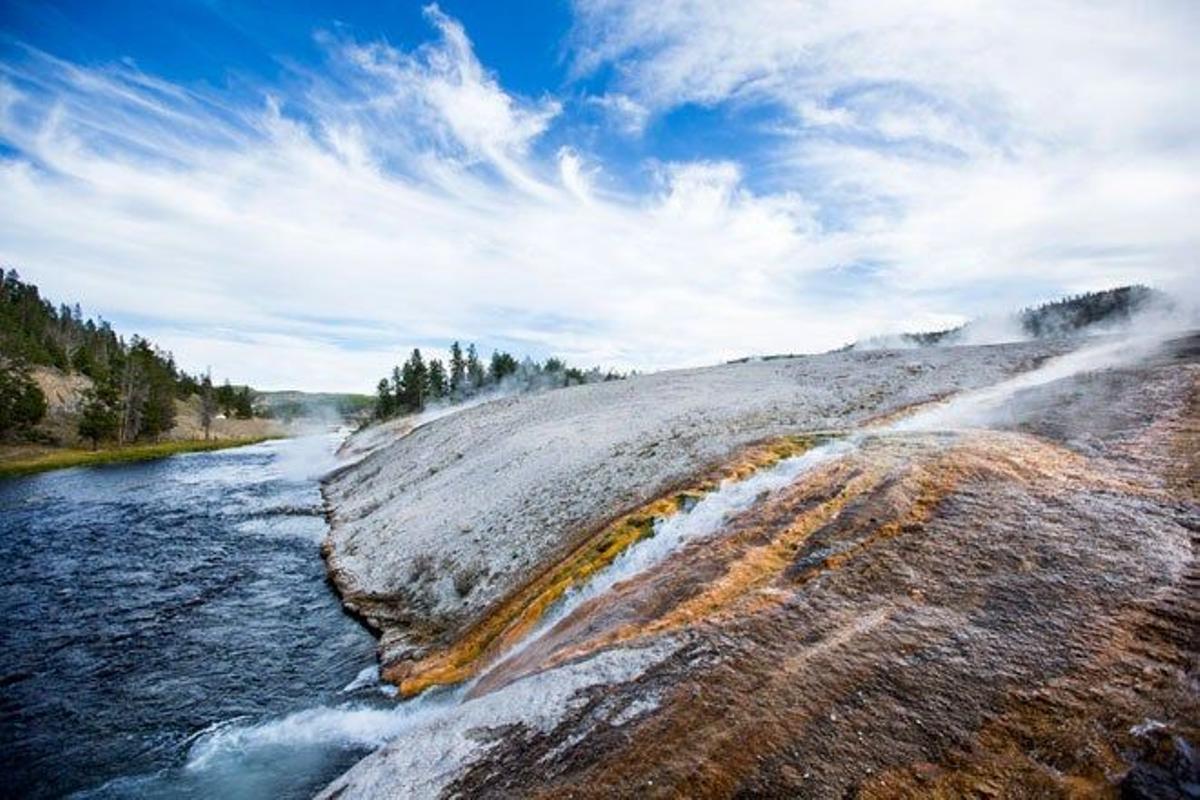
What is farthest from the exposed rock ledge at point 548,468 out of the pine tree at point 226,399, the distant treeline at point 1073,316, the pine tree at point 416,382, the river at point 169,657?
the pine tree at point 226,399

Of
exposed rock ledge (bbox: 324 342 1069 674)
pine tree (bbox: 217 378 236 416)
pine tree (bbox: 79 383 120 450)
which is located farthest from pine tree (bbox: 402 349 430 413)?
exposed rock ledge (bbox: 324 342 1069 674)

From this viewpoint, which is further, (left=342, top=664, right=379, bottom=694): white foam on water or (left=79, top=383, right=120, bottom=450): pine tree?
(left=79, top=383, right=120, bottom=450): pine tree

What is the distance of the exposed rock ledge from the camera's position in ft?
57.0

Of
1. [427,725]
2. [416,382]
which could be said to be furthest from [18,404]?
[427,725]

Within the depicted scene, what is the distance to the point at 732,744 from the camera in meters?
6.79

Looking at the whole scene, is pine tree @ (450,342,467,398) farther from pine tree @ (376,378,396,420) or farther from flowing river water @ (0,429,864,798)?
flowing river water @ (0,429,864,798)

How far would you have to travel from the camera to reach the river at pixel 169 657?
10586 mm

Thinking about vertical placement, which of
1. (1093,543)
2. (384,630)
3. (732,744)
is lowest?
(384,630)

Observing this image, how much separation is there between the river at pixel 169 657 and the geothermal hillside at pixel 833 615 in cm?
172

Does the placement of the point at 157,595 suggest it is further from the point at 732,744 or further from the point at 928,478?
the point at 928,478

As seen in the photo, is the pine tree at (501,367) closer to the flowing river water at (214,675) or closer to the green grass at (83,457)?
the green grass at (83,457)

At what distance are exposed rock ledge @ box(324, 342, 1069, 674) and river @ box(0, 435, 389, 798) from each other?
168 centimetres

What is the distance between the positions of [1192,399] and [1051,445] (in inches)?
201

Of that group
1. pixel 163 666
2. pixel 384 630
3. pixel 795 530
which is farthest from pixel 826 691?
pixel 163 666
